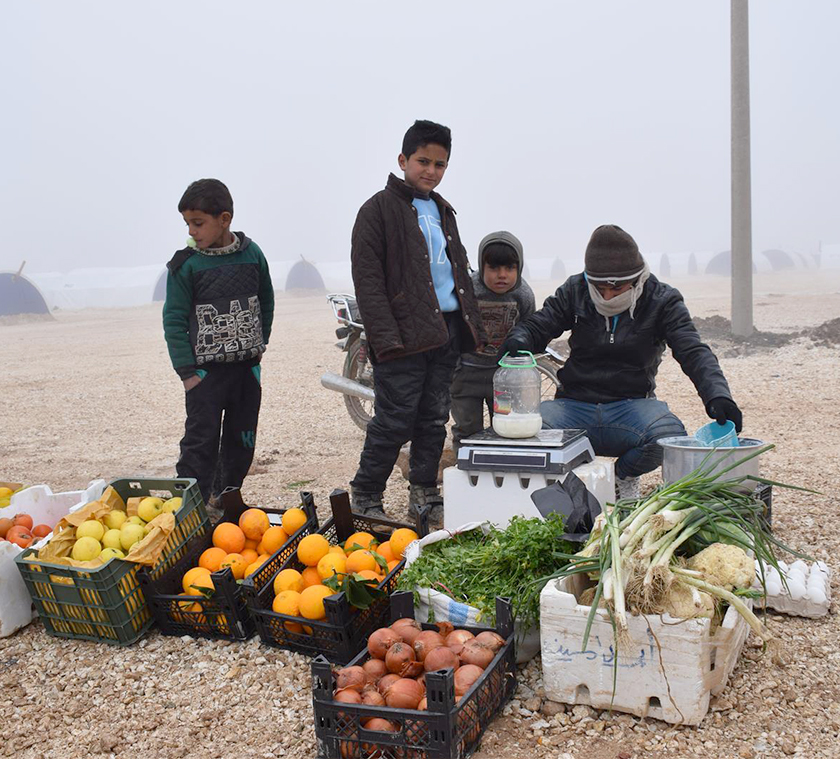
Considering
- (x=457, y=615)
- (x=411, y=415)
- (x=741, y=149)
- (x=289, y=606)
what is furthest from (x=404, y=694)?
(x=741, y=149)

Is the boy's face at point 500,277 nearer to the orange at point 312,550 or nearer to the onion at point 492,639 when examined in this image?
the orange at point 312,550

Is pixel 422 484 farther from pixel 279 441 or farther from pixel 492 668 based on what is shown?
pixel 279 441

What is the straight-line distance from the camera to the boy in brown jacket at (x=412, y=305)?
13.7 feet

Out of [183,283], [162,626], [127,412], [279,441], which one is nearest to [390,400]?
[183,283]

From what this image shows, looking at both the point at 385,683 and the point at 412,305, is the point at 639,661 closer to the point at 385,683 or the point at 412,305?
the point at 385,683

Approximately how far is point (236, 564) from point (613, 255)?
227cm

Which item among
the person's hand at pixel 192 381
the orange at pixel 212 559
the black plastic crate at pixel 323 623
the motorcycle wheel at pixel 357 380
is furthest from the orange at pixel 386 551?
the motorcycle wheel at pixel 357 380

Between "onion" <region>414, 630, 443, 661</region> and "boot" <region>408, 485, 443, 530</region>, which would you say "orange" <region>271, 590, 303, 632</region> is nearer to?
"onion" <region>414, 630, 443, 661</region>

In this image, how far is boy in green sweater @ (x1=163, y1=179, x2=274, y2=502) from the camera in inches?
170

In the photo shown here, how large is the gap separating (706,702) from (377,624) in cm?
118

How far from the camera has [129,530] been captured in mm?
3510

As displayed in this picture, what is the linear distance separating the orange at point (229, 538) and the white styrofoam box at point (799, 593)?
6.82ft

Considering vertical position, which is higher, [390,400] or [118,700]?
[390,400]

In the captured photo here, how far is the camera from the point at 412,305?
4188 mm
